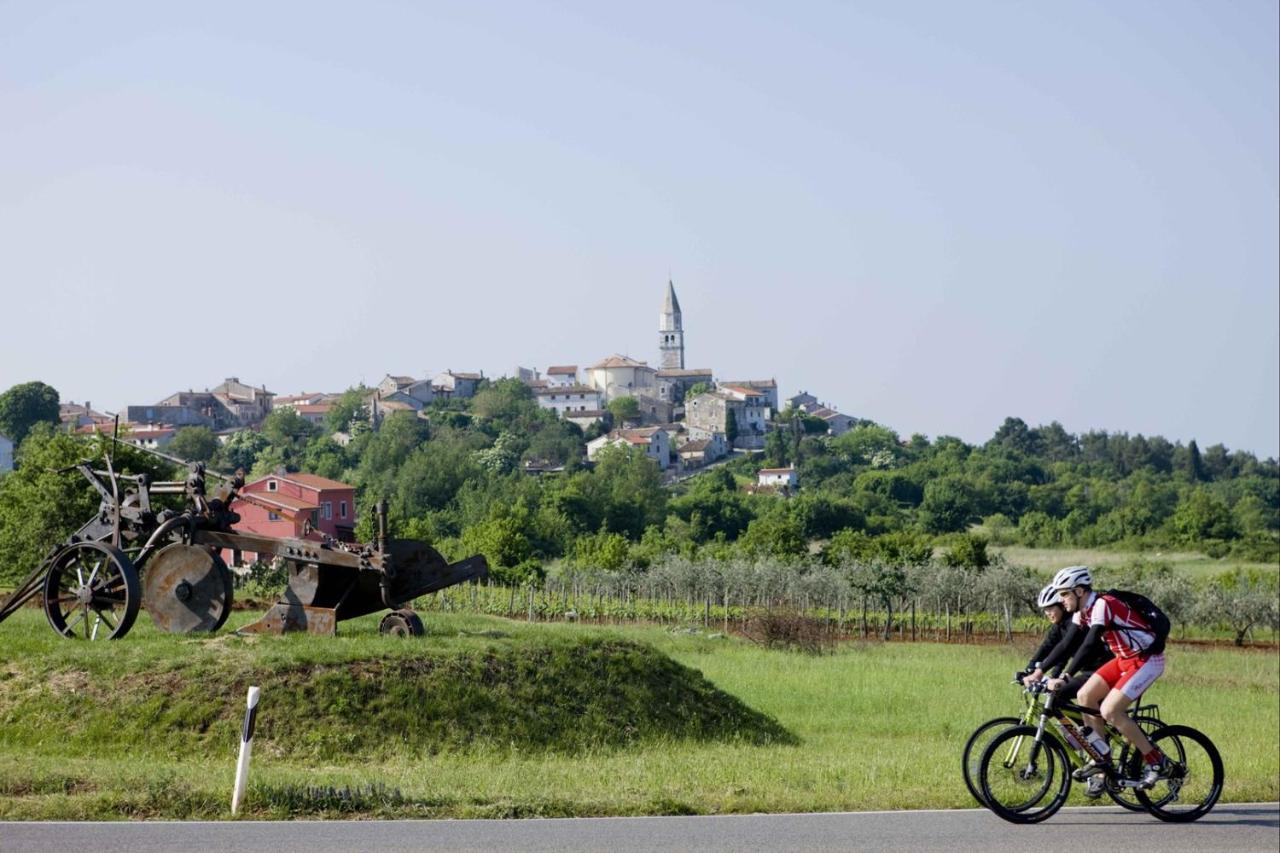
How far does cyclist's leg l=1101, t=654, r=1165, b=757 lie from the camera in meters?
11.7

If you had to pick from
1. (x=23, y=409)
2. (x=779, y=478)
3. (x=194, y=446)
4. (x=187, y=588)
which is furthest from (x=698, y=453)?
(x=187, y=588)

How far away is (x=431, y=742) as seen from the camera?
727 inches

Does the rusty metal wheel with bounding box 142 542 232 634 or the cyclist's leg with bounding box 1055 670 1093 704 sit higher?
the rusty metal wheel with bounding box 142 542 232 634

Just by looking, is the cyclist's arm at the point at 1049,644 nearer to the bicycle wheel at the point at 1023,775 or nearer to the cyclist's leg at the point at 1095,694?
the cyclist's leg at the point at 1095,694

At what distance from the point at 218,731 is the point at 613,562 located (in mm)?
57296

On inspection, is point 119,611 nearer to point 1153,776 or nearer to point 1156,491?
point 1153,776

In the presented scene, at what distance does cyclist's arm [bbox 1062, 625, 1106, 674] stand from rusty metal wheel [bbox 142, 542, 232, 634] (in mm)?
13166

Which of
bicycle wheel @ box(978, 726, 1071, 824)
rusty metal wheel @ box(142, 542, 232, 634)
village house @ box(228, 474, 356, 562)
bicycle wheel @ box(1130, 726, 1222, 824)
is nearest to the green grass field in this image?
rusty metal wheel @ box(142, 542, 232, 634)

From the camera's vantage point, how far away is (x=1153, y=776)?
1195 centimetres

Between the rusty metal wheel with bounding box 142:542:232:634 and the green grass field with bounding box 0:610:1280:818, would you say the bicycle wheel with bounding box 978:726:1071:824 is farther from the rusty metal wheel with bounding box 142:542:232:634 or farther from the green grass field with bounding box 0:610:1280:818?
the rusty metal wheel with bounding box 142:542:232:634

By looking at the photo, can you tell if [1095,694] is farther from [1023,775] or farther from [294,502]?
[294,502]

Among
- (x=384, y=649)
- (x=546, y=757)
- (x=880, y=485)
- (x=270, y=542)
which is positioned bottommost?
(x=546, y=757)

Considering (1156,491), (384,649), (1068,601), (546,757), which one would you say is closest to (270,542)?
(384,649)

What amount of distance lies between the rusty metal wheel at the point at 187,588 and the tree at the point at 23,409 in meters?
96.4
